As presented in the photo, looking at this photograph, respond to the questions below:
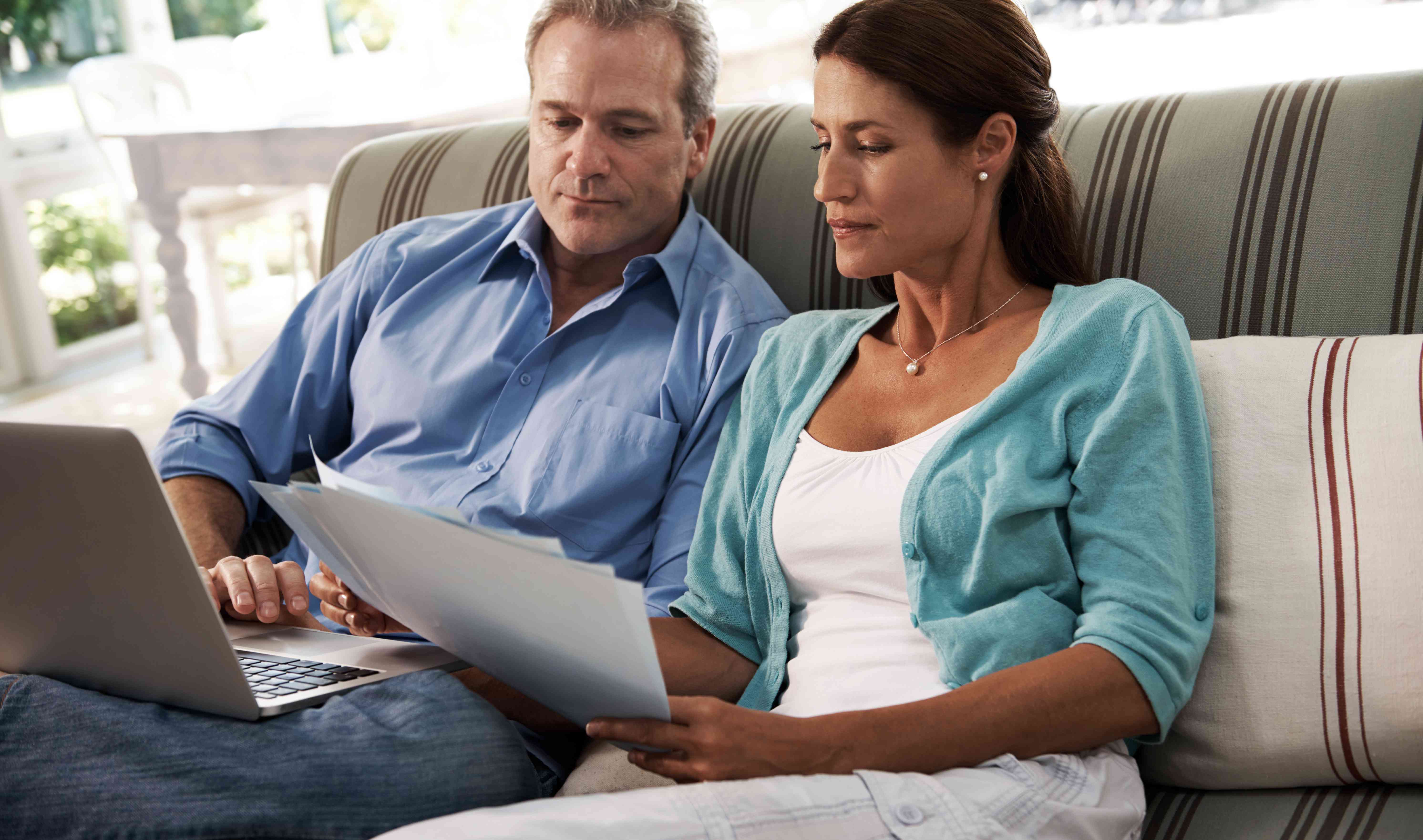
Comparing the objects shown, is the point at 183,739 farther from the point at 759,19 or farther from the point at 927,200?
the point at 759,19

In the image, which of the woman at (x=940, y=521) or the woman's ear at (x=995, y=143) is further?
the woman's ear at (x=995, y=143)

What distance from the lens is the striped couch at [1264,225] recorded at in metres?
0.90

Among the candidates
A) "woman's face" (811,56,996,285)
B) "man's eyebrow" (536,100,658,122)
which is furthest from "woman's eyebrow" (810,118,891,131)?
"man's eyebrow" (536,100,658,122)

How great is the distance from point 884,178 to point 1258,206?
37cm

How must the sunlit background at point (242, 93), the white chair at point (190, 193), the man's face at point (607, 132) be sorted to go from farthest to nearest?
the white chair at point (190, 193), the sunlit background at point (242, 93), the man's face at point (607, 132)

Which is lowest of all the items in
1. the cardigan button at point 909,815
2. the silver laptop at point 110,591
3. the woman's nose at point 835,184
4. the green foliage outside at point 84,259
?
the green foliage outside at point 84,259

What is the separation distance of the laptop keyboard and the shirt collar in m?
0.56

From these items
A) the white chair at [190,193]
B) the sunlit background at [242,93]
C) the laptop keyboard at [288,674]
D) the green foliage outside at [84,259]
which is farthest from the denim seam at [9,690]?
the green foliage outside at [84,259]

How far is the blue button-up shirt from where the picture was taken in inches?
48.9

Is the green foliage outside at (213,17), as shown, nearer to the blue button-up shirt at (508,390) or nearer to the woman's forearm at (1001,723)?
the blue button-up shirt at (508,390)

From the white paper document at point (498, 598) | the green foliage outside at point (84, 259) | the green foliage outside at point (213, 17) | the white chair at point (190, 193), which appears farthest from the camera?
the green foliage outside at point (213, 17)

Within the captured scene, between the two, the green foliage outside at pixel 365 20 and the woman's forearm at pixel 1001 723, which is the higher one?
the green foliage outside at pixel 365 20

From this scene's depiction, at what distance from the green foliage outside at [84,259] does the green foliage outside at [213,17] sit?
2.81 ft

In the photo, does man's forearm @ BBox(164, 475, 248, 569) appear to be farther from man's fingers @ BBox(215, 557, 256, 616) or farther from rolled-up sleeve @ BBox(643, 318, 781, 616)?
rolled-up sleeve @ BBox(643, 318, 781, 616)
